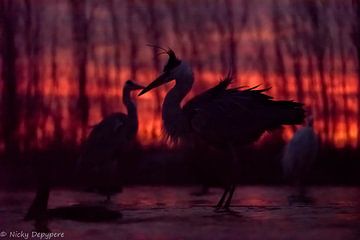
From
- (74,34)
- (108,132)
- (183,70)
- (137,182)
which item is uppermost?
(74,34)

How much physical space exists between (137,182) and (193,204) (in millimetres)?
5854

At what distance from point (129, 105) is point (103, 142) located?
69.4 inches

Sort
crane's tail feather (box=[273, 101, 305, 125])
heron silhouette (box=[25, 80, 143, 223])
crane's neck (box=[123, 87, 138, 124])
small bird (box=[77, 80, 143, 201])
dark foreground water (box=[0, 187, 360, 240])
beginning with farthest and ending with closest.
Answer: crane's neck (box=[123, 87, 138, 124]), small bird (box=[77, 80, 143, 201]), heron silhouette (box=[25, 80, 143, 223]), crane's tail feather (box=[273, 101, 305, 125]), dark foreground water (box=[0, 187, 360, 240])

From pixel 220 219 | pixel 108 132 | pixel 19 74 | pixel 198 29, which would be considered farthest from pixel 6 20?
pixel 220 219

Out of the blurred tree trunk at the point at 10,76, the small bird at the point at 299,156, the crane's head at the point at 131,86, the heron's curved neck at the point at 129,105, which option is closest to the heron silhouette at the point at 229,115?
the heron's curved neck at the point at 129,105

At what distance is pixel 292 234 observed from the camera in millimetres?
6371

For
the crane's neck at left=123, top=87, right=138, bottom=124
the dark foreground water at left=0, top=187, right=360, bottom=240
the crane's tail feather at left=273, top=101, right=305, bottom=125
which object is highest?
the crane's neck at left=123, top=87, right=138, bottom=124

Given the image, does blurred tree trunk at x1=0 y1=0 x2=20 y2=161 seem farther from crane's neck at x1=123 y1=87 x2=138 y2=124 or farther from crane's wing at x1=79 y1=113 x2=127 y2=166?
crane's wing at x1=79 y1=113 x2=127 y2=166

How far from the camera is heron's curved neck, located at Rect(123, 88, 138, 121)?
13383mm

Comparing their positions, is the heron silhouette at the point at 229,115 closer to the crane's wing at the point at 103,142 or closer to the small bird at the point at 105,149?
the small bird at the point at 105,149

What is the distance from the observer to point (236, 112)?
30.0 ft

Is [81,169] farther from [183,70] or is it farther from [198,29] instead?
[198,29]

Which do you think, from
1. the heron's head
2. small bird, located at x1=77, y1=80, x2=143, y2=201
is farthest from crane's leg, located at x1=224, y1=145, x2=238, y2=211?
small bird, located at x1=77, y1=80, x2=143, y2=201

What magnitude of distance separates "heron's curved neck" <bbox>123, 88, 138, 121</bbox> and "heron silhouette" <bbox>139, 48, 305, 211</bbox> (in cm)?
384
